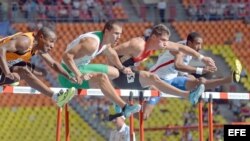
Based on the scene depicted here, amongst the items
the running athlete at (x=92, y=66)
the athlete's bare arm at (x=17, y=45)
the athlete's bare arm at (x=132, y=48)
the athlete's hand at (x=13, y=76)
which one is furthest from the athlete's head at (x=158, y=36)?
the athlete's hand at (x=13, y=76)

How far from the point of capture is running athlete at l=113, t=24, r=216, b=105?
8.76 metres

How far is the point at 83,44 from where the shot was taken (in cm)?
838

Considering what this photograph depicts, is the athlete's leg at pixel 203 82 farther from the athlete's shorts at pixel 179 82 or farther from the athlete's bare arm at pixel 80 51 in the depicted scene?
the athlete's bare arm at pixel 80 51

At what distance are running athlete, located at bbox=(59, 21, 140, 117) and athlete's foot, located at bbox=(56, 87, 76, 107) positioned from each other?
286 mm

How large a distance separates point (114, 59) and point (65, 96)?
1.04 metres

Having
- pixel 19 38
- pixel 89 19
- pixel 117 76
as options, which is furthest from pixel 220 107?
pixel 19 38

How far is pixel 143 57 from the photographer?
9180mm

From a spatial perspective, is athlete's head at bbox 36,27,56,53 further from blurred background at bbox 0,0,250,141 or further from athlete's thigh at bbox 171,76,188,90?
blurred background at bbox 0,0,250,141

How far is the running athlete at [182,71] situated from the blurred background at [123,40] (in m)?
1.72

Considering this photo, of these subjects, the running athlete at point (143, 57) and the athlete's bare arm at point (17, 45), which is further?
the running athlete at point (143, 57)

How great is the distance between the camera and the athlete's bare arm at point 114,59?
8586 mm

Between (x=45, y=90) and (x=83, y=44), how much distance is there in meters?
0.66

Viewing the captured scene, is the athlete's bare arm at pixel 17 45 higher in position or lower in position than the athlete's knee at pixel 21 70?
higher

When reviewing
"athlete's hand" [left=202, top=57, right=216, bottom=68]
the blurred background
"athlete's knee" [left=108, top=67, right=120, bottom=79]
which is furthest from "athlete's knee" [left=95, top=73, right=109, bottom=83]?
the blurred background
